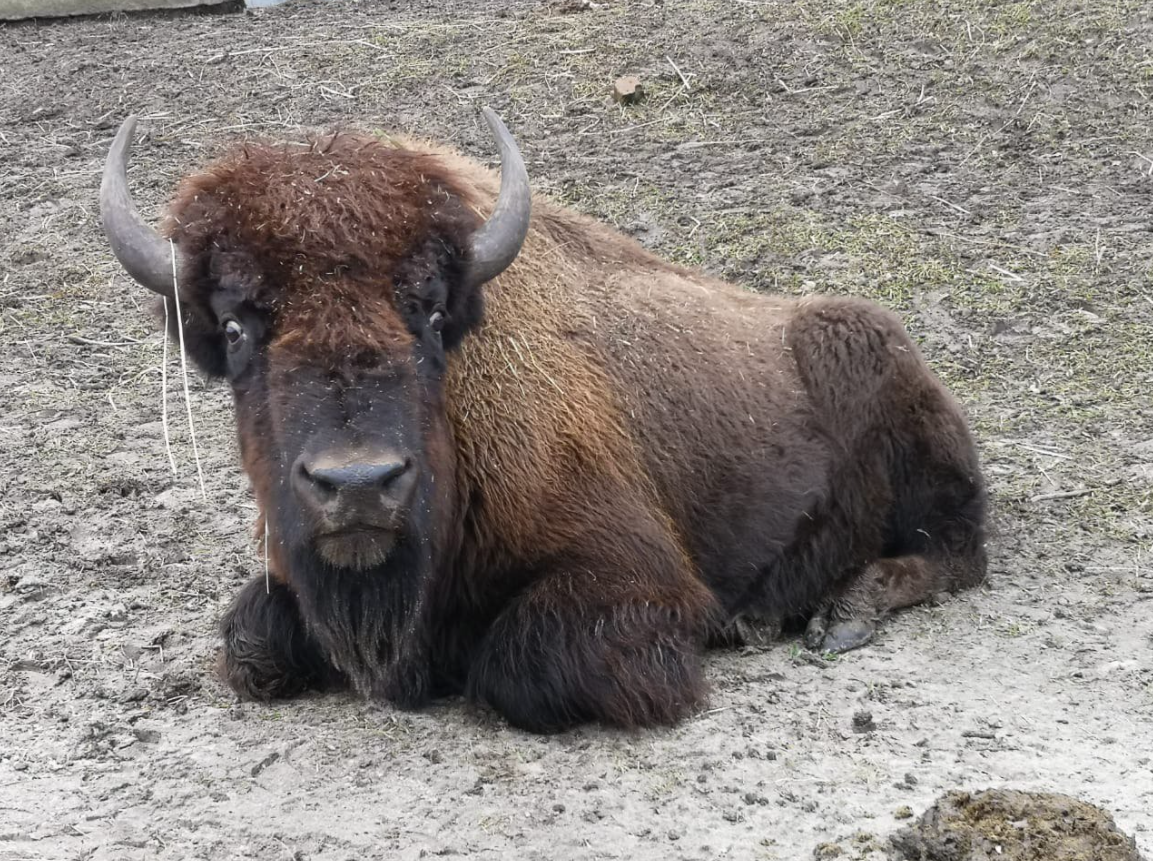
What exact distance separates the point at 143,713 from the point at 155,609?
0.89 metres

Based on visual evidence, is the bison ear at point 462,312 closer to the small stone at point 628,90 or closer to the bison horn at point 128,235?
the bison horn at point 128,235

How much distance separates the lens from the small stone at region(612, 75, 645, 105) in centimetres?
1007

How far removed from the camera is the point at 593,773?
4.00 m

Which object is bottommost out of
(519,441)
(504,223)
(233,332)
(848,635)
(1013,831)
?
(848,635)

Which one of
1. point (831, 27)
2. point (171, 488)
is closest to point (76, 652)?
point (171, 488)

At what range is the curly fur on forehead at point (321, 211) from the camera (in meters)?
3.97

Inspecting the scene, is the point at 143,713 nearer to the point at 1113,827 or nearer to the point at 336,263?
the point at 336,263

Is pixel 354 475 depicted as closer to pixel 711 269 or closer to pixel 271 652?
pixel 271 652

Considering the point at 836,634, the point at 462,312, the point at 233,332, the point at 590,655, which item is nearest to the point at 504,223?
the point at 462,312

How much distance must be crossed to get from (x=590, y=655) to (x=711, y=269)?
4.44 metres

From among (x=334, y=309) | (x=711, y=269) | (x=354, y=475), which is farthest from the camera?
(x=711, y=269)

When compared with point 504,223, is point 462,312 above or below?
below

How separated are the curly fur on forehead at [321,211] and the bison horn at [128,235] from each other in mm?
95

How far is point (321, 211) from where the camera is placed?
4.04 m
